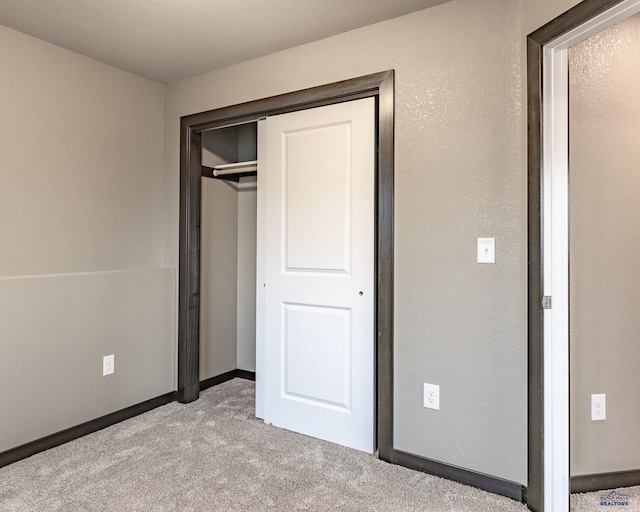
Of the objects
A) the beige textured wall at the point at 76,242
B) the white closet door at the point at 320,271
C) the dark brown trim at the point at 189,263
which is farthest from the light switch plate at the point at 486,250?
the beige textured wall at the point at 76,242

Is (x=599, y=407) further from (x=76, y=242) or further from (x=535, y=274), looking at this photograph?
(x=76, y=242)

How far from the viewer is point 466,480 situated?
2.06m

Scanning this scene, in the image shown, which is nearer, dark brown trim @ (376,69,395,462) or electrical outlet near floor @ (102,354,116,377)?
dark brown trim @ (376,69,395,462)

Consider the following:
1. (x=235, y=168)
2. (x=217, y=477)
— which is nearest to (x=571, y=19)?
(x=235, y=168)

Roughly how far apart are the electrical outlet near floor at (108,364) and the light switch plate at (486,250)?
7.58 ft

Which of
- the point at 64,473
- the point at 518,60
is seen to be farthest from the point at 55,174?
the point at 518,60

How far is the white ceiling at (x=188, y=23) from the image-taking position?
2092 mm

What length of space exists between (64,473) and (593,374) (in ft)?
8.53

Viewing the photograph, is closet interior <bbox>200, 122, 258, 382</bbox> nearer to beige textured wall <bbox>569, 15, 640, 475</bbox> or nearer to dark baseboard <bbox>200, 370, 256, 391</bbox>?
dark baseboard <bbox>200, 370, 256, 391</bbox>

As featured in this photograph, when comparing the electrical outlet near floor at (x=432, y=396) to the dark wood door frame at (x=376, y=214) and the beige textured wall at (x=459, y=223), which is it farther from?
the dark wood door frame at (x=376, y=214)

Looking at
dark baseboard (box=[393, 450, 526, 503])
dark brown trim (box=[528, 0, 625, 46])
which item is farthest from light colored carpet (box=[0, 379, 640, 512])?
dark brown trim (box=[528, 0, 625, 46])

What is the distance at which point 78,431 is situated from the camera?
2543 mm

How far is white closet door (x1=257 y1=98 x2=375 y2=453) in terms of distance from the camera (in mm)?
2396

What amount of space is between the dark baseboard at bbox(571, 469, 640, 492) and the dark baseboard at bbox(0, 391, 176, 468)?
8.39ft
